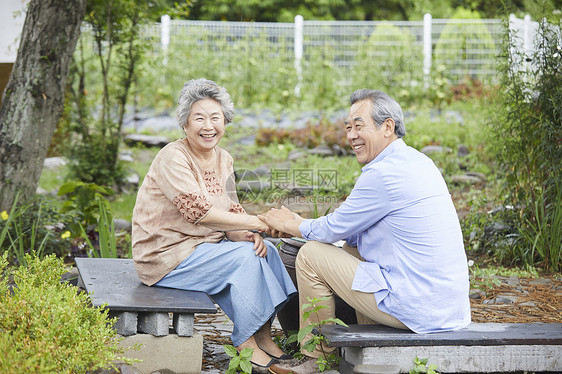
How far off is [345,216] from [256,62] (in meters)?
10.7

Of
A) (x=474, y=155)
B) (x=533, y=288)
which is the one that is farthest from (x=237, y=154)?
(x=533, y=288)

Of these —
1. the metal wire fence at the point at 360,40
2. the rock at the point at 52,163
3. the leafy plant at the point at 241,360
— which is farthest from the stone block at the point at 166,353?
the metal wire fence at the point at 360,40

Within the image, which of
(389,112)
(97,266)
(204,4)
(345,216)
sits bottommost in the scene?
(97,266)

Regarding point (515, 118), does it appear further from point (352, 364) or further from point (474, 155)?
point (474, 155)

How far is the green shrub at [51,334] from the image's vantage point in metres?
2.20

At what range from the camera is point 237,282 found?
3.10 meters

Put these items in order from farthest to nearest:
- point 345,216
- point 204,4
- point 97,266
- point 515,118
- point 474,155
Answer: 1. point 204,4
2. point 474,155
3. point 515,118
4. point 97,266
5. point 345,216

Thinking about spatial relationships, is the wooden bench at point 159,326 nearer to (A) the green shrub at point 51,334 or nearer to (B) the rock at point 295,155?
(A) the green shrub at point 51,334

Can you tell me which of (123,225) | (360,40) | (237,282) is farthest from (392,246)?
(360,40)

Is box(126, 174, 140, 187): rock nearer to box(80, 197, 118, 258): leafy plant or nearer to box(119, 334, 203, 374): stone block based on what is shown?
box(80, 197, 118, 258): leafy plant

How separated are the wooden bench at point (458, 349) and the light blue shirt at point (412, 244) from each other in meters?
0.10

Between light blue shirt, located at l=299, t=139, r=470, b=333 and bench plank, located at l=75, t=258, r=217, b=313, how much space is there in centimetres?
77

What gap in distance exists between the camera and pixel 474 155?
29.7 feet

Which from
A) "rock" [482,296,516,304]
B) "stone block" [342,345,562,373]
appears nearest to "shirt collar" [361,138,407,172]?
"stone block" [342,345,562,373]
